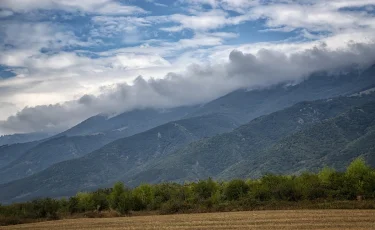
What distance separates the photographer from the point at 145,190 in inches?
3364

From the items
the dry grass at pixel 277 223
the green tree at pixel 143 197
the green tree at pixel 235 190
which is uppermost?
the dry grass at pixel 277 223

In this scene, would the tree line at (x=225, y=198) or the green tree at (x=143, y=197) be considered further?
the green tree at (x=143, y=197)

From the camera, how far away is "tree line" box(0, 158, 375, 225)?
68.7 m

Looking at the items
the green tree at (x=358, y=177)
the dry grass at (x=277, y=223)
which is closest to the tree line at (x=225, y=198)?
the green tree at (x=358, y=177)

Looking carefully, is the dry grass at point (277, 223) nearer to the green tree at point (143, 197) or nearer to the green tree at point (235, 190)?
the green tree at point (143, 197)

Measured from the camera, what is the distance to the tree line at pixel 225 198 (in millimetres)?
68688

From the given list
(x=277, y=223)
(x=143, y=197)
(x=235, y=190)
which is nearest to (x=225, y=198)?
(x=235, y=190)

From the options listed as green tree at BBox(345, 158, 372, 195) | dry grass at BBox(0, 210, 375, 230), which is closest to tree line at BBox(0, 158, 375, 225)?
green tree at BBox(345, 158, 372, 195)

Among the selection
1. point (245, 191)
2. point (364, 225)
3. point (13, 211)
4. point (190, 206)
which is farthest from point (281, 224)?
point (13, 211)

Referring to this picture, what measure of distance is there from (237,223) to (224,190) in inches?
1684

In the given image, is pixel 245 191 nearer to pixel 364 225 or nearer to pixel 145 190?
pixel 145 190

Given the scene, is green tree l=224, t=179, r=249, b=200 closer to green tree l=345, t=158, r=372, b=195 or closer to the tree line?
the tree line

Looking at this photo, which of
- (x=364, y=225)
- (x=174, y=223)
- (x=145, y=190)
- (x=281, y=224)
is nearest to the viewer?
(x=364, y=225)

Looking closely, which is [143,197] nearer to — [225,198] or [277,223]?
[225,198]
